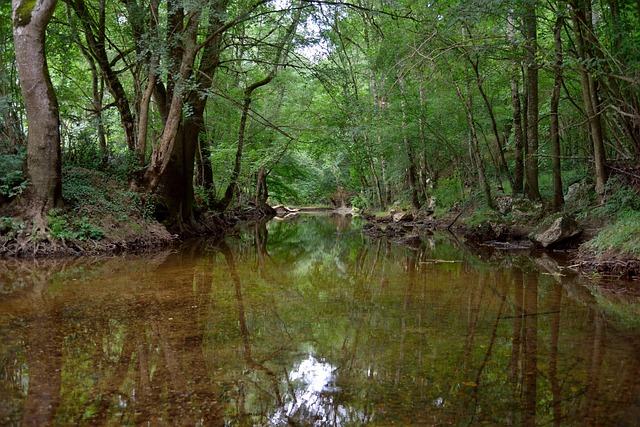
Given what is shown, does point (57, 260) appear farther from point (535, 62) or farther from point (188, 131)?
point (535, 62)

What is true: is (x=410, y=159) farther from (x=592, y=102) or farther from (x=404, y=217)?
(x=592, y=102)

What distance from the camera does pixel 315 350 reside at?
3.62m

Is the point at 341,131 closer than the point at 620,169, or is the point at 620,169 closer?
the point at 620,169

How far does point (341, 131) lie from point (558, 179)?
579 cm

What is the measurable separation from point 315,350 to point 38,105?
811 centimetres

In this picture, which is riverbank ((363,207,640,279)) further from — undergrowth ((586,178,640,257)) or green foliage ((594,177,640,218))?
green foliage ((594,177,640,218))

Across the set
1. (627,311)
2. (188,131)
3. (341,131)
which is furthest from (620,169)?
(188,131)

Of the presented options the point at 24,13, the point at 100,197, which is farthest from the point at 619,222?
the point at 24,13

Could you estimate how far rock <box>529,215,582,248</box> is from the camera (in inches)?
388

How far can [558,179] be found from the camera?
11.1 meters

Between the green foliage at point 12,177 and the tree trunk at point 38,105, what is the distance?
0.64 ft

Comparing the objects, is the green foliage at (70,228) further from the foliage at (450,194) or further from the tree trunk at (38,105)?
the foliage at (450,194)

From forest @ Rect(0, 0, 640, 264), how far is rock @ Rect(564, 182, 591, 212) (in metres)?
0.16

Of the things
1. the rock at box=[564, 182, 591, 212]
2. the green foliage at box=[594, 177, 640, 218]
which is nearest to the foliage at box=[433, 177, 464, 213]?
the rock at box=[564, 182, 591, 212]
